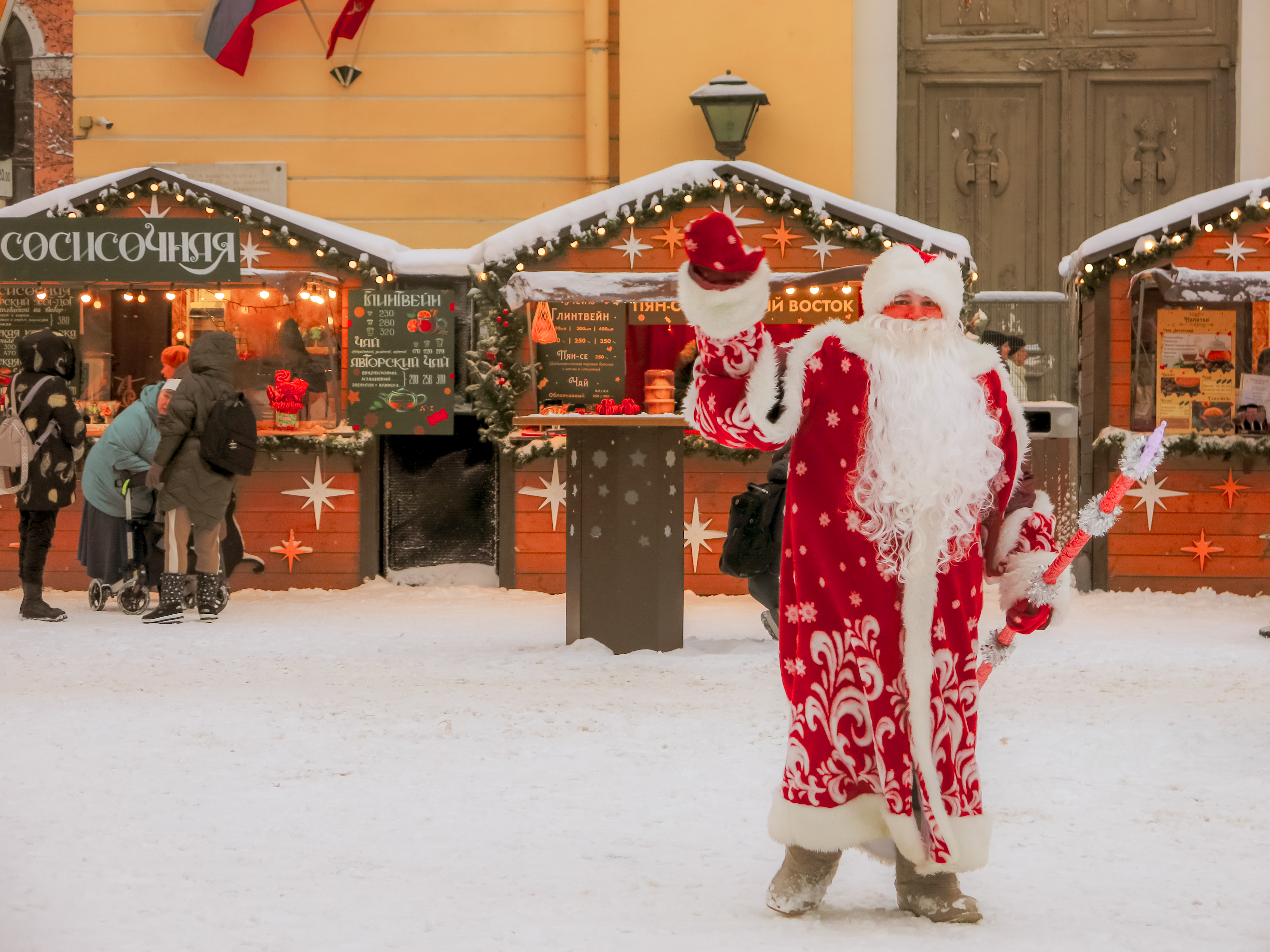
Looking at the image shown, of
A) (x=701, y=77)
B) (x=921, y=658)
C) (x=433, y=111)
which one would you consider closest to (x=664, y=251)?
(x=701, y=77)

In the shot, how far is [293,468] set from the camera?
10391mm

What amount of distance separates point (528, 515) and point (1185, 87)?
7331 mm

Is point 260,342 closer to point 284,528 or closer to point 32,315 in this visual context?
point 284,528

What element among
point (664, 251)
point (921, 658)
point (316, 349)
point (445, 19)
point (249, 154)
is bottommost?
point (921, 658)

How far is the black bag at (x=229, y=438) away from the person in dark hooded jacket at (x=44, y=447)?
886 mm

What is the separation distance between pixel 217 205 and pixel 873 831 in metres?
8.49

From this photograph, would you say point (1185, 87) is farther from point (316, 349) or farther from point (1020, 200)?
point (316, 349)

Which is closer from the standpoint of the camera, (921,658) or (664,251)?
(921,658)

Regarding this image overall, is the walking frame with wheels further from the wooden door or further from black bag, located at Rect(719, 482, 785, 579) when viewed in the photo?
the wooden door

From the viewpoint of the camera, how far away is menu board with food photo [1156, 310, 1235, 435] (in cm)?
1014

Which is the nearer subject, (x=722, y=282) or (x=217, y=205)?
(x=722, y=282)

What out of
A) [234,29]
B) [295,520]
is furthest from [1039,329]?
[234,29]

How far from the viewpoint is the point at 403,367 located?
34.2 feet

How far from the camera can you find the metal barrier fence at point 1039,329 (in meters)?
11.9
